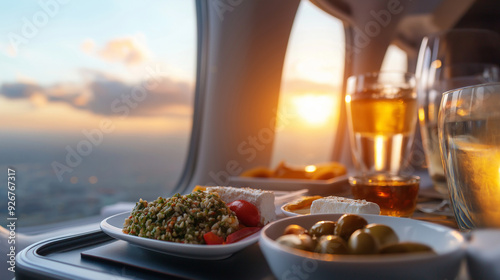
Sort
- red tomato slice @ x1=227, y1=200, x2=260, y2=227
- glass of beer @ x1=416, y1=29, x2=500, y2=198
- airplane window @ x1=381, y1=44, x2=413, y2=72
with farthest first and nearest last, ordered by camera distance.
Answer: airplane window @ x1=381, y1=44, x2=413, y2=72
glass of beer @ x1=416, y1=29, x2=500, y2=198
red tomato slice @ x1=227, y1=200, x2=260, y2=227

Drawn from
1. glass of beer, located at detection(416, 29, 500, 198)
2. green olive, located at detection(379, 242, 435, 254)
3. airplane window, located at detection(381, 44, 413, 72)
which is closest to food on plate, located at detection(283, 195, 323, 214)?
green olive, located at detection(379, 242, 435, 254)

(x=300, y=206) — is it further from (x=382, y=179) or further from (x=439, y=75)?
(x=439, y=75)

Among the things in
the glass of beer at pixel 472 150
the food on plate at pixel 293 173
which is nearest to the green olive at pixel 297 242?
the glass of beer at pixel 472 150

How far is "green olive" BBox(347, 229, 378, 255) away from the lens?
0.44 metres

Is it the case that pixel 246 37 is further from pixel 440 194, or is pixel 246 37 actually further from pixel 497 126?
pixel 497 126

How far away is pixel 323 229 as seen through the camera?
21.2 inches

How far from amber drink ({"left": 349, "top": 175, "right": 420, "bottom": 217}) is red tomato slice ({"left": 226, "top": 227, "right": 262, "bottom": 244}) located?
300 mm

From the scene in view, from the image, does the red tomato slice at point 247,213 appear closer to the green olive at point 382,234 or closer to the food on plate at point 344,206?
the food on plate at point 344,206

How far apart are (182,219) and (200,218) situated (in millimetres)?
32

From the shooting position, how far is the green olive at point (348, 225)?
521 mm

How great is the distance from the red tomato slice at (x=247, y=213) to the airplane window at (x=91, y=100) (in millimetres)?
780

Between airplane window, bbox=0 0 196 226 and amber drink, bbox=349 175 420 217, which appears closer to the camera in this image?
amber drink, bbox=349 175 420 217

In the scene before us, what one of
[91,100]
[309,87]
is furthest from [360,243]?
[309,87]

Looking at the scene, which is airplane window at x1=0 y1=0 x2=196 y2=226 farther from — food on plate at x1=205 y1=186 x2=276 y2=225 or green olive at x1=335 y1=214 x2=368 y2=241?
green olive at x1=335 y1=214 x2=368 y2=241
